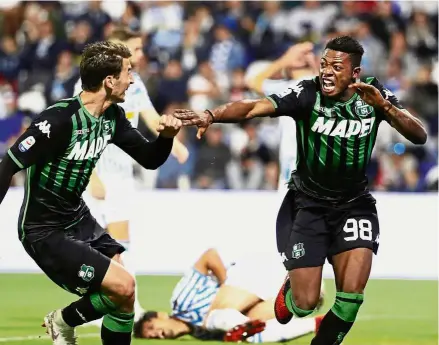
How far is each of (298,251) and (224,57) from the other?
1034cm

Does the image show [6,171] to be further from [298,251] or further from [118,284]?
[298,251]

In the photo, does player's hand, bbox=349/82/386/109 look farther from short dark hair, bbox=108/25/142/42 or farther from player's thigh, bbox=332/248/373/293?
short dark hair, bbox=108/25/142/42

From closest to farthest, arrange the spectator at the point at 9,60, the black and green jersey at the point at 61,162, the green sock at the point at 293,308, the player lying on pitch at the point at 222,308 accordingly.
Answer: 1. the black and green jersey at the point at 61,162
2. the green sock at the point at 293,308
3. the player lying on pitch at the point at 222,308
4. the spectator at the point at 9,60

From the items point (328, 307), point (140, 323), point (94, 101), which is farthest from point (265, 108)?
point (328, 307)

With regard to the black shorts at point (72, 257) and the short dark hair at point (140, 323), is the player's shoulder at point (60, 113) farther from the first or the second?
the short dark hair at point (140, 323)

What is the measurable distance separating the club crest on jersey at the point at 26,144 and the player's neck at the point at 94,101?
45 cm

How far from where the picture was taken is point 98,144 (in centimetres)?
670

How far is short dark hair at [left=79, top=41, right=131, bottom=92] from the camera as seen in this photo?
665 centimetres

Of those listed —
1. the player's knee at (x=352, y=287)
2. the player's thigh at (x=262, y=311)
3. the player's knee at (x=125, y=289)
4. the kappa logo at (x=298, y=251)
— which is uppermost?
the kappa logo at (x=298, y=251)

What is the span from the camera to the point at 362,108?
7020 millimetres

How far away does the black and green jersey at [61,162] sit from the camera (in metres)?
6.44

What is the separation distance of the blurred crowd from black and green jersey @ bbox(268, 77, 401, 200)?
7.84 metres

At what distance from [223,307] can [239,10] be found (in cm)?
996

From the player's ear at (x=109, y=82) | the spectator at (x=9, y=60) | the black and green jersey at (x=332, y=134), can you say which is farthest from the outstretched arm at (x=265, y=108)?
the spectator at (x=9, y=60)
